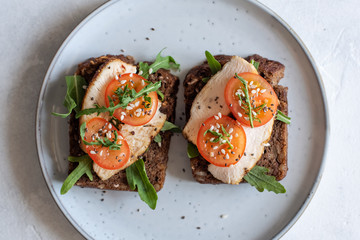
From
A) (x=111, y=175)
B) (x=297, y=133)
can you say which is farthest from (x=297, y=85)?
(x=111, y=175)

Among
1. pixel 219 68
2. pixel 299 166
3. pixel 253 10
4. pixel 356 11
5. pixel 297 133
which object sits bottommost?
pixel 299 166

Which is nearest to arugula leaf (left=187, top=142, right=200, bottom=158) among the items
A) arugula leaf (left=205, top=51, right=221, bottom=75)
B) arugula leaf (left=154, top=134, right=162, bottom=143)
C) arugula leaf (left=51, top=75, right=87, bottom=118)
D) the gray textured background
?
arugula leaf (left=154, top=134, right=162, bottom=143)

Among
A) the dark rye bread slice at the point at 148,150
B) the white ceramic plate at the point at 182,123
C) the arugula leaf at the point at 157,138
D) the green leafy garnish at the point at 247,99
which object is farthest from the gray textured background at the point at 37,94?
the arugula leaf at the point at 157,138

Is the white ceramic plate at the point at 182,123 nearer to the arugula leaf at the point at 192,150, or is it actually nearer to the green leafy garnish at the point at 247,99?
the arugula leaf at the point at 192,150

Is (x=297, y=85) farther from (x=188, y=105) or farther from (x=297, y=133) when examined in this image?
(x=188, y=105)

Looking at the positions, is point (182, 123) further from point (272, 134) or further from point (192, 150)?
point (272, 134)

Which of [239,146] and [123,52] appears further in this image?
[123,52]

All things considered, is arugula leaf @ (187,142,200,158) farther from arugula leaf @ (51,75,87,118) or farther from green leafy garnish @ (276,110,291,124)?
arugula leaf @ (51,75,87,118)
